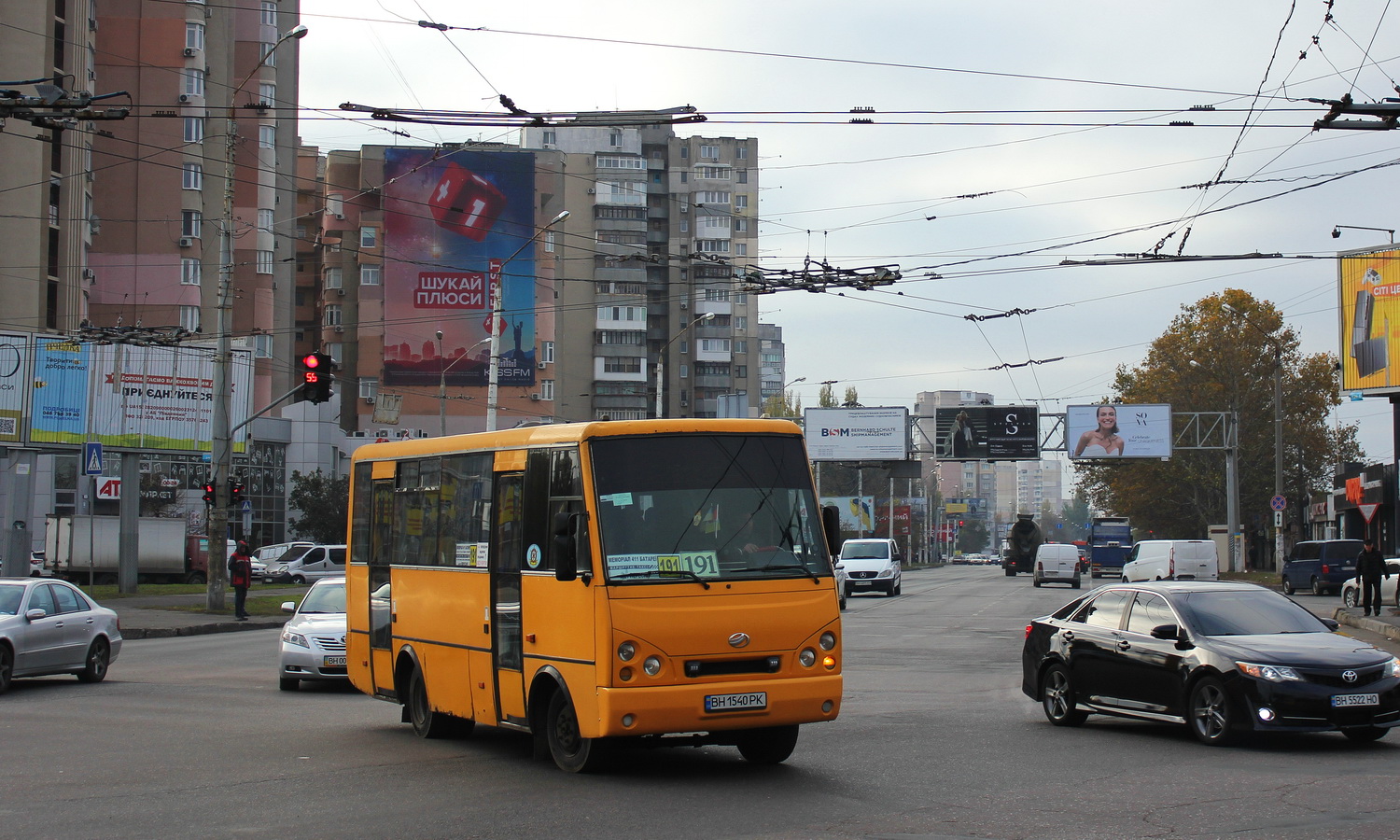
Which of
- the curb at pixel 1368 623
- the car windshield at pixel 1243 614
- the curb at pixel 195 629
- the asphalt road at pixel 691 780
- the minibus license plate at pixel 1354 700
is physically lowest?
the curb at pixel 195 629

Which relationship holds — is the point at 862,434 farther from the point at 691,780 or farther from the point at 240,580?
the point at 691,780

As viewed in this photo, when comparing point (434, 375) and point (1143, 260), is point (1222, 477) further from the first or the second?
point (1143, 260)

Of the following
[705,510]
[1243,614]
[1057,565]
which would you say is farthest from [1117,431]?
[705,510]

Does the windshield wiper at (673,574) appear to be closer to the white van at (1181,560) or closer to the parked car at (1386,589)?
the parked car at (1386,589)

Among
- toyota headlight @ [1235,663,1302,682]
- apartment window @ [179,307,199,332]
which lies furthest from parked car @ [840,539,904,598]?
apartment window @ [179,307,199,332]

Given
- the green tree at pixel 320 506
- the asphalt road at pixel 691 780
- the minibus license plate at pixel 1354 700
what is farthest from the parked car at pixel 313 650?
the green tree at pixel 320 506

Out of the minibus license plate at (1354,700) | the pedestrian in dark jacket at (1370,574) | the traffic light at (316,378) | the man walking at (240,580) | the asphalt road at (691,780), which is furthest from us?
the man walking at (240,580)

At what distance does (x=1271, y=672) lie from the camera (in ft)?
38.1

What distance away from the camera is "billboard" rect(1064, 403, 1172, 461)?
2680 inches

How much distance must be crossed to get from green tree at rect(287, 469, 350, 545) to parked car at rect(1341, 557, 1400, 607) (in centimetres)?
4890

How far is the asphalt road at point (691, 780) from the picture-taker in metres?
8.59

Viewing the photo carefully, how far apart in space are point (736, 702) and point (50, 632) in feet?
40.3

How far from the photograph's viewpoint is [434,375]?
287 ft

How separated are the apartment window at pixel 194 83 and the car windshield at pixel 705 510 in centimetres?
6604
